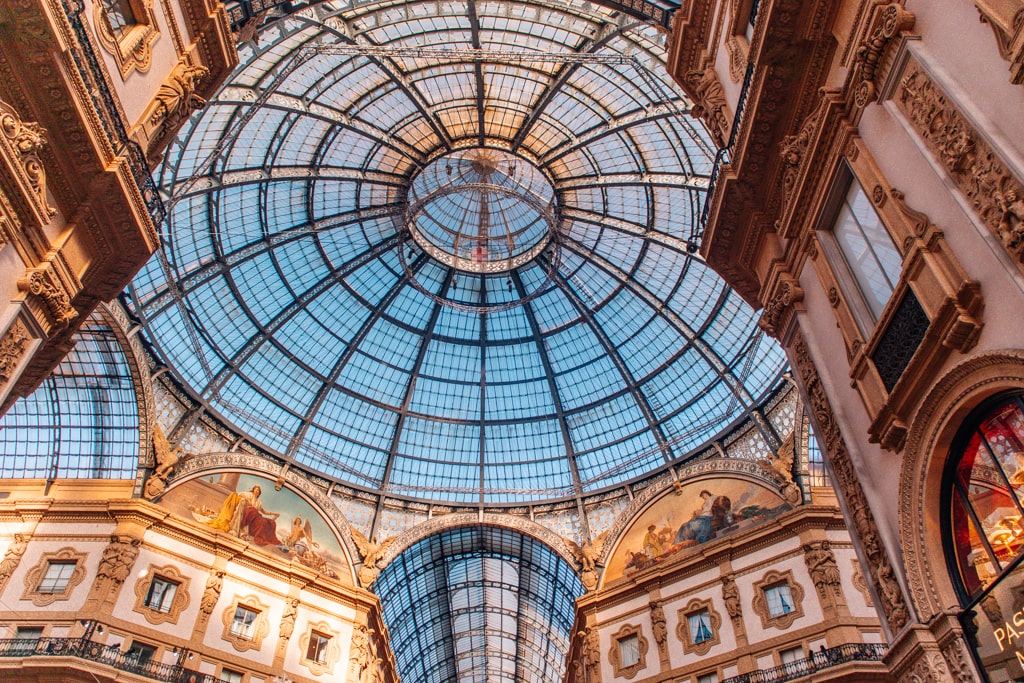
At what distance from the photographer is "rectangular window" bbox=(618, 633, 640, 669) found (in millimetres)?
30377

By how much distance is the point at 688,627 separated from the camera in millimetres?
29391

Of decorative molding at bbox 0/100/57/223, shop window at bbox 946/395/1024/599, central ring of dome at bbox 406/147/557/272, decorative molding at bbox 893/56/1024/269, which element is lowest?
shop window at bbox 946/395/1024/599

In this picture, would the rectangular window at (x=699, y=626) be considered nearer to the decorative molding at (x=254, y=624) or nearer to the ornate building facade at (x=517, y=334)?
the ornate building facade at (x=517, y=334)

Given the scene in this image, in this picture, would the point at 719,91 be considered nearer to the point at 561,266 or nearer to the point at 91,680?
the point at 561,266

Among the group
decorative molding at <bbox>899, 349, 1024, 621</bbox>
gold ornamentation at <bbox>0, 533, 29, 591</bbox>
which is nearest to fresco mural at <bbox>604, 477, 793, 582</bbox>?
decorative molding at <bbox>899, 349, 1024, 621</bbox>

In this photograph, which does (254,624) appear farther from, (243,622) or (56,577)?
(56,577)

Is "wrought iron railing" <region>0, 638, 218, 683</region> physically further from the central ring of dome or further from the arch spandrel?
the central ring of dome

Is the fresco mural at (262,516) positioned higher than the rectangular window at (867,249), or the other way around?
the fresco mural at (262,516)

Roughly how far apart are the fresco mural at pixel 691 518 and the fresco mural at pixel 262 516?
15.5 metres

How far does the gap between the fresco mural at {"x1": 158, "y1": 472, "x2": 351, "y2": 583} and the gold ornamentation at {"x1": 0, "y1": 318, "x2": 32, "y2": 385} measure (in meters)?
21.0

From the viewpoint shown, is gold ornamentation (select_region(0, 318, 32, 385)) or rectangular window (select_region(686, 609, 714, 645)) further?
rectangular window (select_region(686, 609, 714, 645))

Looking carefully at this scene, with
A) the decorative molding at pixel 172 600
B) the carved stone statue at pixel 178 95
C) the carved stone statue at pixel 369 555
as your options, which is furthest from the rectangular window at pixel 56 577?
the carved stone statue at pixel 178 95

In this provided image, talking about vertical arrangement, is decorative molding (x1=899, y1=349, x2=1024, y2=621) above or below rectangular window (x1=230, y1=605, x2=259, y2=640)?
below

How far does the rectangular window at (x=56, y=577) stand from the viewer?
26.3 metres
